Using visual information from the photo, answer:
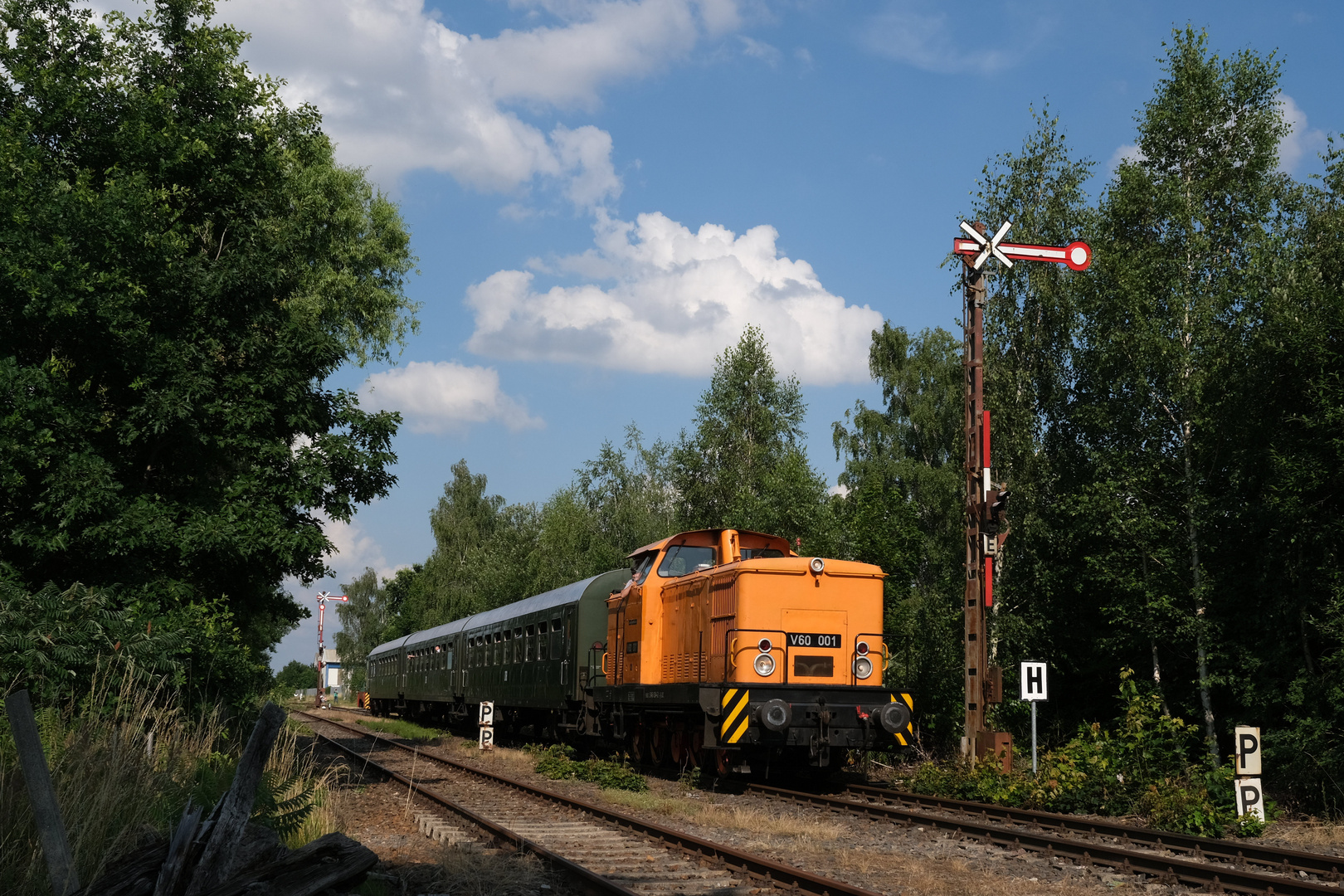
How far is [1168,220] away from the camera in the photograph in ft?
75.7

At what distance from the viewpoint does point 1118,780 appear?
539 inches

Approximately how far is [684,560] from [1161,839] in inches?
339

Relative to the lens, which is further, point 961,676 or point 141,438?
point 961,676

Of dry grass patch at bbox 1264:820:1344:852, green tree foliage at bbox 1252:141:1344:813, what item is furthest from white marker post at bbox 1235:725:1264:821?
green tree foliage at bbox 1252:141:1344:813

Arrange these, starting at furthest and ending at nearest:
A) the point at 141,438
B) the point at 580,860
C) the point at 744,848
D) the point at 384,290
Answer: the point at 384,290, the point at 141,438, the point at 744,848, the point at 580,860

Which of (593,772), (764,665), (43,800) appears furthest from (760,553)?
(43,800)

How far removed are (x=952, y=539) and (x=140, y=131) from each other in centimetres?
2276

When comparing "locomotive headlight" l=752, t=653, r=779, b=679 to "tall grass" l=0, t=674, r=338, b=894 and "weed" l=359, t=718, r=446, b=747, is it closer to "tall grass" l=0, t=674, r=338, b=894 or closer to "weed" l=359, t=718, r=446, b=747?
"tall grass" l=0, t=674, r=338, b=894

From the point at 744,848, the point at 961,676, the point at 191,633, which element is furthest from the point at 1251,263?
the point at 191,633

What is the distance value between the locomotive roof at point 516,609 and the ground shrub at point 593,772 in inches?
123

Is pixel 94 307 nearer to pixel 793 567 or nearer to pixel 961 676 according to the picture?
pixel 793 567

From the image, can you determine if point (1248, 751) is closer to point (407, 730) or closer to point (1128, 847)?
point (1128, 847)

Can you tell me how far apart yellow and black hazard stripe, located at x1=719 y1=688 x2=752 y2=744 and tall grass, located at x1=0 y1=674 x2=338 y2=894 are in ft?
16.6

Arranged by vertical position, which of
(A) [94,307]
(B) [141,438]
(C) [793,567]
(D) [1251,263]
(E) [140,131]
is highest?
(E) [140,131]
